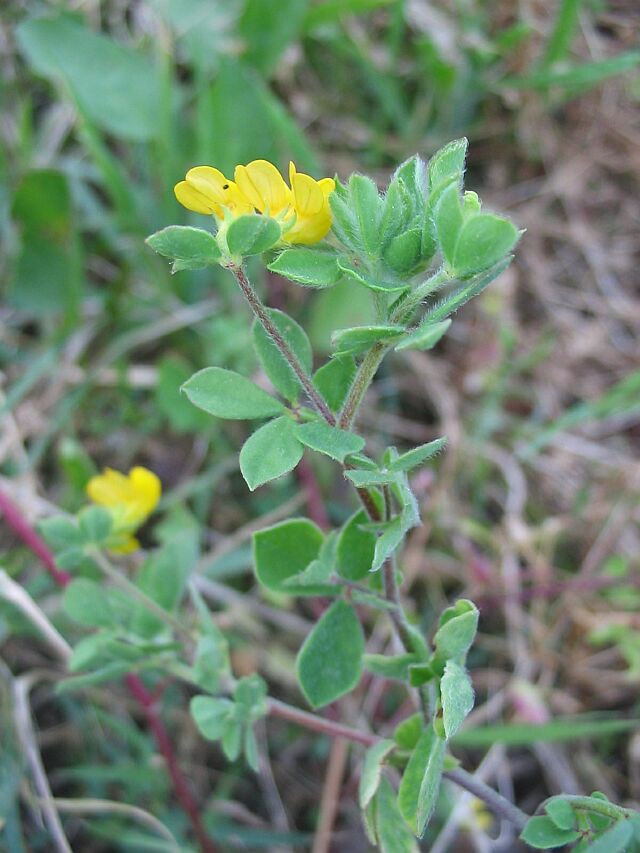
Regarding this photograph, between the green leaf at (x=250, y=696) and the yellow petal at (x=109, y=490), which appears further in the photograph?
the yellow petal at (x=109, y=490)

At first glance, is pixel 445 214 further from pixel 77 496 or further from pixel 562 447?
pixel 562 447

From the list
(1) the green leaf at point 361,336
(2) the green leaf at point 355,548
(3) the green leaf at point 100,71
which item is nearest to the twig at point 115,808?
(2) the green leaf at point 355,548

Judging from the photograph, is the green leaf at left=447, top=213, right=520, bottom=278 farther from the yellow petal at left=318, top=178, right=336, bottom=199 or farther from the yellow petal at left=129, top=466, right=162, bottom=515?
the yellow petal at left=129, top=466, right=162, bottom=515

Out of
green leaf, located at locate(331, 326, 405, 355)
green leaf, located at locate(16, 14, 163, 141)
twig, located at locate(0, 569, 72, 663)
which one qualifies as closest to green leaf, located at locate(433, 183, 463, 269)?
green leaf, located at locate(331, 326, 405, 355)

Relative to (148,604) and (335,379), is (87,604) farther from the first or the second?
(335,379)

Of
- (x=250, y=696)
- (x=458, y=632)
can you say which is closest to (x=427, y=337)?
(x=458, y=632)

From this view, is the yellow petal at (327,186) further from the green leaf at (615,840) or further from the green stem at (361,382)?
the green leaf at (615,840)
